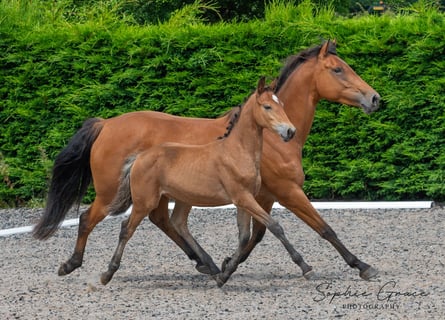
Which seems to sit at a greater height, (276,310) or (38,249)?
(276,310)

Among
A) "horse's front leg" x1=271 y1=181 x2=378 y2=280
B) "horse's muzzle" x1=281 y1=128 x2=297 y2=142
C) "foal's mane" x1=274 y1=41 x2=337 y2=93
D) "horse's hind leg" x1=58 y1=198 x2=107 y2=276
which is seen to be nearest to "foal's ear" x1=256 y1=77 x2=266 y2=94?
"horse's muzzle" x1=281 y1=128 x2=297 y2=142

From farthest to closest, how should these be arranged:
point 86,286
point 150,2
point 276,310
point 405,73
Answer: point 150,2 → point 405,73 → point 86,286 → point 276,310

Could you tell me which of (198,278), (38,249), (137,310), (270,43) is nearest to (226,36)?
(270,43)

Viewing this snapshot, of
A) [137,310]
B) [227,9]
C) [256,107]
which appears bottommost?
[227,9]

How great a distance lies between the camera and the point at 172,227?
764 cm

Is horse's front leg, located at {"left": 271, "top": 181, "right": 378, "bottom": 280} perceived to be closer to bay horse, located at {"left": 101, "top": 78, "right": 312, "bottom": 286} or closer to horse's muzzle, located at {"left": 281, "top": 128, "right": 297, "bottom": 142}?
bay horse, located at {"left": 101, "top": 78, "right": 312, "bottom": 286}

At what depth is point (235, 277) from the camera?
7.60 meters

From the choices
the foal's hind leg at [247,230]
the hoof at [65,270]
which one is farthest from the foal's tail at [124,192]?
the foal's hind leg at [247,230]

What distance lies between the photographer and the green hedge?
10.9 m

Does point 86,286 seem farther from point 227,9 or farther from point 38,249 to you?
point 227,9

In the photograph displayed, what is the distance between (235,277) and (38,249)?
7.96 ft

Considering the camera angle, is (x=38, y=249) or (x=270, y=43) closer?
(x=38, y=249)

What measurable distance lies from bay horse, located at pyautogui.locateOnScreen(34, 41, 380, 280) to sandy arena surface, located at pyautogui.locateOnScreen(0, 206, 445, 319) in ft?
1.20

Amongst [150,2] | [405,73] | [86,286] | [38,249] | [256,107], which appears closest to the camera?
[256,107]
